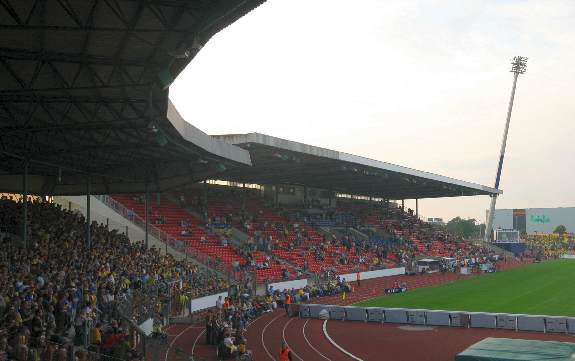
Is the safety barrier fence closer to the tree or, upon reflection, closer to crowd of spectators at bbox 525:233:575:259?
crowd of spectators at bbox 525:233:575:259

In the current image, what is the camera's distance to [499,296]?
3809 cm

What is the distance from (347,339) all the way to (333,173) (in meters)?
31.1

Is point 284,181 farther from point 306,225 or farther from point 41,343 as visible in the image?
point 41,343

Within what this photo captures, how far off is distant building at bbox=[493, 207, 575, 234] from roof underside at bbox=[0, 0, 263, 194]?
129 m

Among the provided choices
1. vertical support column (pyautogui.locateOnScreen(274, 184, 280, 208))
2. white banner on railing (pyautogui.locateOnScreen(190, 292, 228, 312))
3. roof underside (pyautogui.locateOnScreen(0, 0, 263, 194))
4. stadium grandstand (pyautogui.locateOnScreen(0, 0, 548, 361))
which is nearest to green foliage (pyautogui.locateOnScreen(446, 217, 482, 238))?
stadium grandstand (pyautogui.locateOnScreen(0, 0, 548, 361))

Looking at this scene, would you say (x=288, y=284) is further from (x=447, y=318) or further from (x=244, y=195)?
(x=244, y=195)

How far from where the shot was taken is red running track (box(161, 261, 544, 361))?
74.0ft

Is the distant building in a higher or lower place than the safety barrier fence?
higher

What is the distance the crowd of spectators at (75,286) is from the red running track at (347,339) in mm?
2385

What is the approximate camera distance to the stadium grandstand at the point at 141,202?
49.8ft

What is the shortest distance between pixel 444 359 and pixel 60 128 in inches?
A: 609

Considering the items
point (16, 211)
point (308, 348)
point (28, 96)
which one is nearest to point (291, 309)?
point (308, 348)

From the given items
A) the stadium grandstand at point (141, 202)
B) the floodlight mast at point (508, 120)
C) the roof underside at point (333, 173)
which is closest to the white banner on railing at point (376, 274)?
the stadium grandstand at point (141, 202)

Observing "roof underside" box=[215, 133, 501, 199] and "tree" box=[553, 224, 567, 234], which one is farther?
"tree" box=[553, 224, 567, 234]
